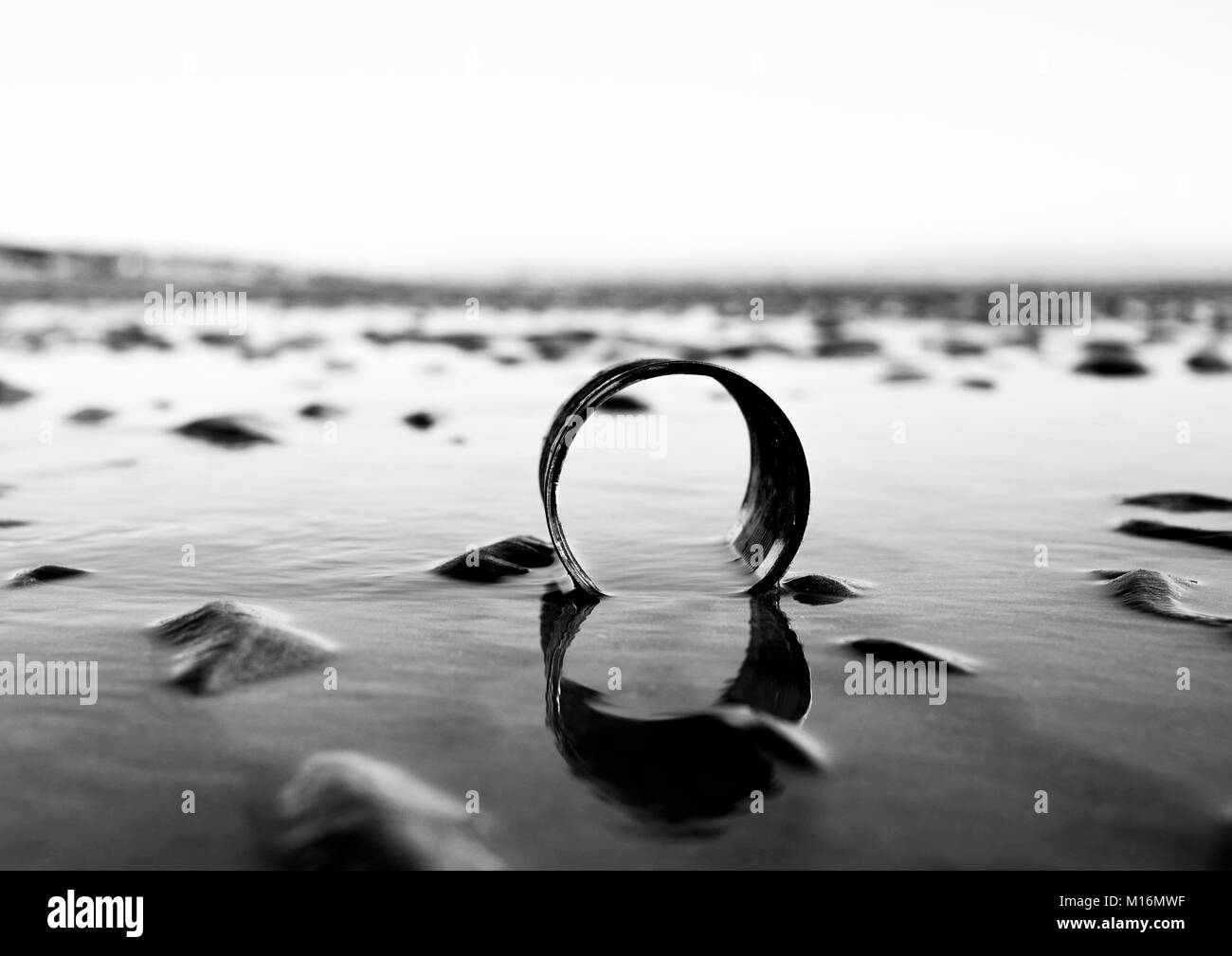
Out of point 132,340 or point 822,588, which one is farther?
point 132,340

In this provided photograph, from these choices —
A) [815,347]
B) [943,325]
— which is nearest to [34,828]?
[815,347]

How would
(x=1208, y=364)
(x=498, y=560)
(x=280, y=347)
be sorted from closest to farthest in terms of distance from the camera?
1. (x=498, y=560)
2. (x=1208, y=364)
3. (x=280, y=347)

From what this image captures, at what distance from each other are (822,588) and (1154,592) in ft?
3.09

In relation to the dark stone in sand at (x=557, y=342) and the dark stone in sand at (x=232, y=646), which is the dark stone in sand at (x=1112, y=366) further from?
the dark stone in sand at (x=232, y=646)

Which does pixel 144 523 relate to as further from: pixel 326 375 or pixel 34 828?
pixel 326 375

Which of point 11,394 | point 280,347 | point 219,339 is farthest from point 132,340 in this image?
point 11,394

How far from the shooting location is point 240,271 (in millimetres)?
66562

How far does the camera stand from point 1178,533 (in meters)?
3.61

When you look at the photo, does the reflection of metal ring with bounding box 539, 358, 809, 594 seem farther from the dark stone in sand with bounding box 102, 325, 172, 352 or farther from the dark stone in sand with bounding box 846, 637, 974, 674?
the dark stone in sand with bounding box 102, 325, 172, 352

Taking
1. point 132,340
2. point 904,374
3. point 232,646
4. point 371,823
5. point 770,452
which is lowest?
point 371,823

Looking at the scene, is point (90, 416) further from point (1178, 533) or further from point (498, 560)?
point (1178, 533)

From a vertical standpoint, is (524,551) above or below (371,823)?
above

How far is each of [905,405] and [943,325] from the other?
1333 centimetres

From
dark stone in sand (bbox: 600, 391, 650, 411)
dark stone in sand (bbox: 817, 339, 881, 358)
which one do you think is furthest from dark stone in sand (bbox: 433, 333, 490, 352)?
dark stone in sand (bbox: 600, 391, 650, 411)
